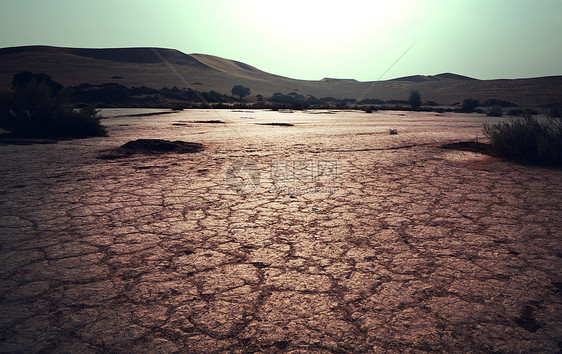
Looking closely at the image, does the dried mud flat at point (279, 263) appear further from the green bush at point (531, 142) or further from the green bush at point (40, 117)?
the green bush at point (40, 117)

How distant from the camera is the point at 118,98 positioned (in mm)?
28969

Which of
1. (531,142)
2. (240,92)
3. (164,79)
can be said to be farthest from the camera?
(164,79)

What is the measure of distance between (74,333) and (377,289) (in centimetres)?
144

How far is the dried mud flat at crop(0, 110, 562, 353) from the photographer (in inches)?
58.0

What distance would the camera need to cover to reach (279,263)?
6.98 feet

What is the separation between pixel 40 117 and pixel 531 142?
10.1 meters

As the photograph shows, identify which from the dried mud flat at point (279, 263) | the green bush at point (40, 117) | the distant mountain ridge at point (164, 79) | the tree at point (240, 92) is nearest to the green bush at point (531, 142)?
the dried mud flat at point (279, 263)

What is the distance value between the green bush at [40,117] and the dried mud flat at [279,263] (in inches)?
173

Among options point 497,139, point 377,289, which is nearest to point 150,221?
point 377,289

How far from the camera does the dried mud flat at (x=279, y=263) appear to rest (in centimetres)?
147

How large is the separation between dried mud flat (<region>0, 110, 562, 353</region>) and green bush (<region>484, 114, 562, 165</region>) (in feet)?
3.68

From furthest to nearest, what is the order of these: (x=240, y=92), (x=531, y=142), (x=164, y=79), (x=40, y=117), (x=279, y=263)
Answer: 1. (x=164, y=79)
2. (x=240, y=92)
3. (x=40, y=117)
4. (x=531, y=142)
5. (x=279, y=263)

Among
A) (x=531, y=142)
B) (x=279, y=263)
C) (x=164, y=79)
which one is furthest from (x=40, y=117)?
(x=164, y=79)

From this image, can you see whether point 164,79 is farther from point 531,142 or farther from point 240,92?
point 531,142
